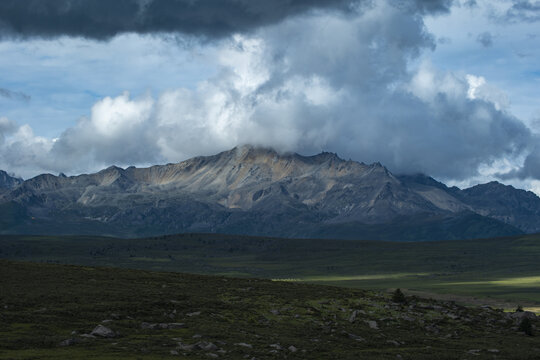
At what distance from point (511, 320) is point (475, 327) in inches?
390

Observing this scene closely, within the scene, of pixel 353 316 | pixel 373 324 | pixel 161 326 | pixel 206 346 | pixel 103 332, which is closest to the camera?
pixel 206 346

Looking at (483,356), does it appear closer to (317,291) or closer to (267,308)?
(267,308)

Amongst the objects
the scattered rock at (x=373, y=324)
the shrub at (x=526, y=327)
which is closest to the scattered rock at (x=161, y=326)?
the scattered rock at (x=373, y=324)

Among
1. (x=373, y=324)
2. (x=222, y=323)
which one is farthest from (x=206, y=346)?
(x=373, y=324)

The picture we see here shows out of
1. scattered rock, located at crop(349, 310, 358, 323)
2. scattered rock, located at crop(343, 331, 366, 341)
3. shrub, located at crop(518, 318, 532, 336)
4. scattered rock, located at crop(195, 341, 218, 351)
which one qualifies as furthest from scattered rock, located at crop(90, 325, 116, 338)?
shrub, located at crop(518, 318, 532, 336)

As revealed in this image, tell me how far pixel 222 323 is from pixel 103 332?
14.3m

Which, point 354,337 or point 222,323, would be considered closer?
point 354,337

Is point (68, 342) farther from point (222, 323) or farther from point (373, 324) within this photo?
point (373, 324)

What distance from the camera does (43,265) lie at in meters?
105

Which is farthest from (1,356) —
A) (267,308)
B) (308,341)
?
(267,308)

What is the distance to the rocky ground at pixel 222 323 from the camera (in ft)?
174

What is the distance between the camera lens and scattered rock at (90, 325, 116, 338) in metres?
56.0

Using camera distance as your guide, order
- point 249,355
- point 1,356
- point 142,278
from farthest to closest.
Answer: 1. point 142,278
2. point 249,355
3. point 1,356

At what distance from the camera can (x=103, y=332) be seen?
185 ft
